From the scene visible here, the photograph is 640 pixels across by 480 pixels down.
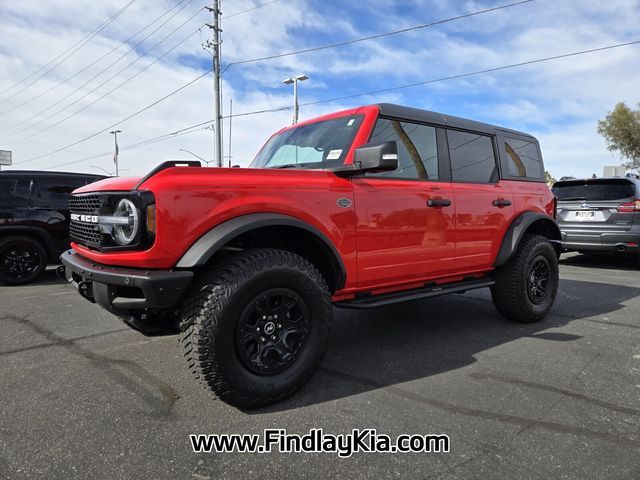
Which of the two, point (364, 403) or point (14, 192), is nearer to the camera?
point (364, 403)

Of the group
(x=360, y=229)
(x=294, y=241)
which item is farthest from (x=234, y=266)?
(x=360, y=229)

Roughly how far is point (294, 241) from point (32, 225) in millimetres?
5608

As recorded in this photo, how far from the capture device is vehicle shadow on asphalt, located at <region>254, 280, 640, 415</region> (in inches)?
117

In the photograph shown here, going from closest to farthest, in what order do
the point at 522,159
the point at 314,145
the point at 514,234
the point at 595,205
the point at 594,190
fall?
the point at 314,145
the point at 514,234
the point at 522,159
the point at 595,205
the point at 594,190

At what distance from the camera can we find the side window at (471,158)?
3943mm

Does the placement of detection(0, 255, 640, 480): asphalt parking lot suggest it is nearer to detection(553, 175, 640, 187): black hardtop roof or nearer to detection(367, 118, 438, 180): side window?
detection(367, 118, 438, 180): side window

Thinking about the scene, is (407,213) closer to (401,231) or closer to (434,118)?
(401,231)

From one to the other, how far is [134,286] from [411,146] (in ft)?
7.75

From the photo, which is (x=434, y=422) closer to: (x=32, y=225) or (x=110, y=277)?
(x=110, y=277)

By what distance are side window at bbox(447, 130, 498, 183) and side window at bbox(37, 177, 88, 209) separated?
20.0ft

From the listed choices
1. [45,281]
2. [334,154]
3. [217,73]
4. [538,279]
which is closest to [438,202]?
[334,154]

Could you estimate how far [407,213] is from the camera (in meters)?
3.33

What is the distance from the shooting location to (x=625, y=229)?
7863 mm

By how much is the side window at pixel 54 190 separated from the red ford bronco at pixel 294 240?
15.0 ft
